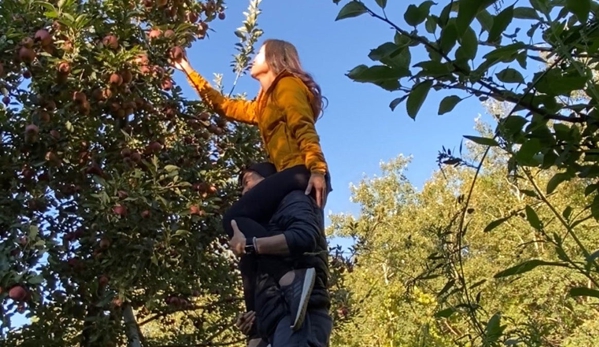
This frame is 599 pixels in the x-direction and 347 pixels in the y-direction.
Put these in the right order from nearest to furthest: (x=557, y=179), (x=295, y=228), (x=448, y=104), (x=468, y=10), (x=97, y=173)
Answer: (x=468, y=10) < (x=448, y=104) < (x=557, y=179) < (x=295, y=228) < (x=97, y=173)

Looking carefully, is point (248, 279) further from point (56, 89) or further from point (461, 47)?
point (461, 47)

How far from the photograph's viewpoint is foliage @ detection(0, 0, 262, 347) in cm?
266

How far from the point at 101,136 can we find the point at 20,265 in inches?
40.6

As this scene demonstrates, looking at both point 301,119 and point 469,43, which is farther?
point 301,119

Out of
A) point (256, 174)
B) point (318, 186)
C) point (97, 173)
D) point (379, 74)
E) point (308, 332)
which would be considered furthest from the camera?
point (97, 173)

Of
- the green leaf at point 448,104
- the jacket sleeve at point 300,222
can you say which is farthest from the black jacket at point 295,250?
the green leaf at point 448,104

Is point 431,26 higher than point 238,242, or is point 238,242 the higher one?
point 238,242

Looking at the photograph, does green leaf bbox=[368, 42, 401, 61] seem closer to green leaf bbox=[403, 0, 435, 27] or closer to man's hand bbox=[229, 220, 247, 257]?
green leaf bbox=[403, 0, 435, 27]

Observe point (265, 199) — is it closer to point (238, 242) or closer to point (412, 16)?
point (238, 242)

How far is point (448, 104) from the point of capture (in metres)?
0.79

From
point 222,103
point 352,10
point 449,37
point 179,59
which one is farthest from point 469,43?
point 179,59

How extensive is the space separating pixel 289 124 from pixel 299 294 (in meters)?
0.60

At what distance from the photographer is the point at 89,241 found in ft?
9.12

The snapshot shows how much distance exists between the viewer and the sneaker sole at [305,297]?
181 cm
